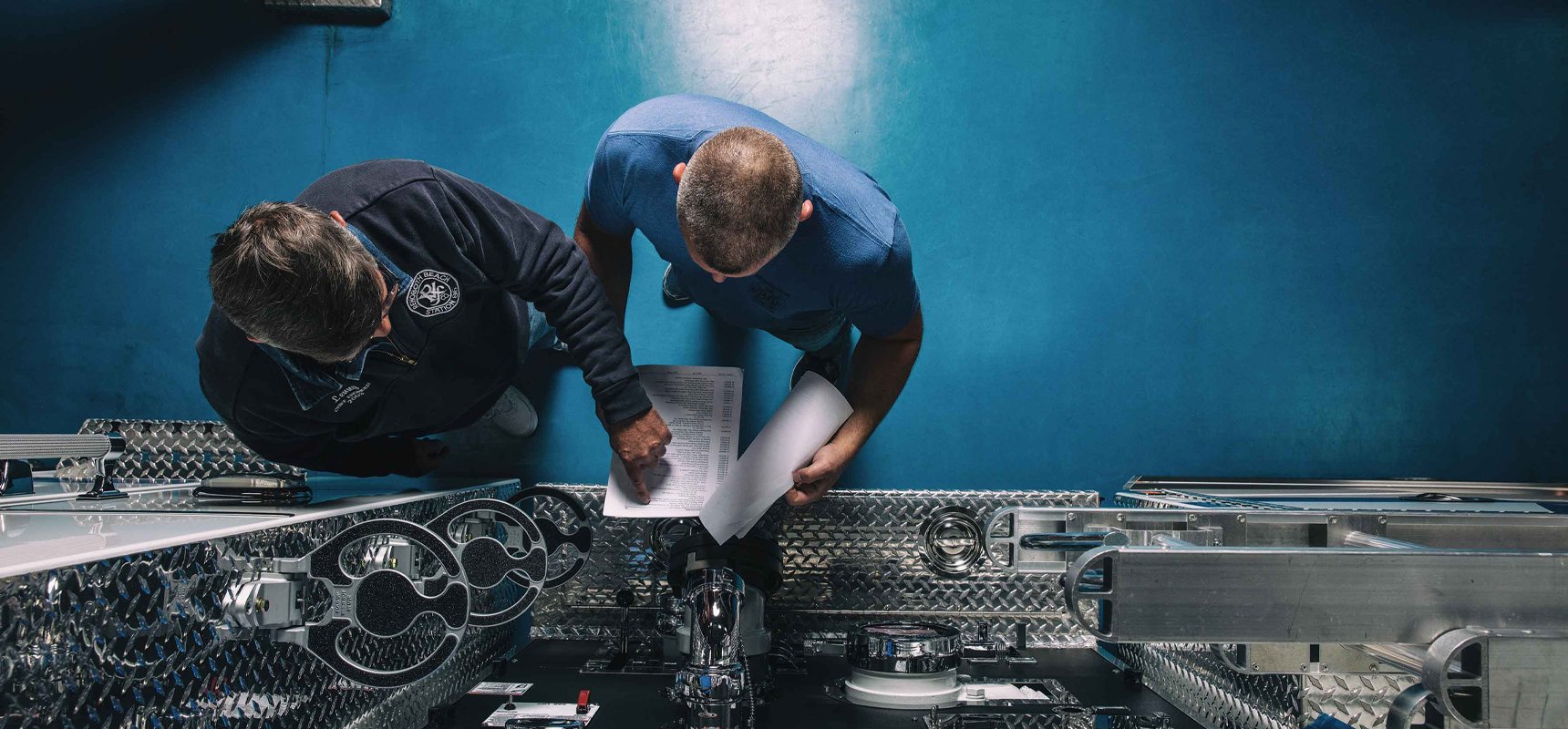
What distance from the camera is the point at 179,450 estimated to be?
229 centimetres

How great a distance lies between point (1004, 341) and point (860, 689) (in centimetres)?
114

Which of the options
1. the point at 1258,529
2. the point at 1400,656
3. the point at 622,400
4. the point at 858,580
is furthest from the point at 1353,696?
the point at 622,400

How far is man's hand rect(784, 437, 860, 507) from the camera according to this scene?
1.93 m

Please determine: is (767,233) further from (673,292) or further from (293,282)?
(673,292)

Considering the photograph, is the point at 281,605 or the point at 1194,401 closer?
the point at 281,605

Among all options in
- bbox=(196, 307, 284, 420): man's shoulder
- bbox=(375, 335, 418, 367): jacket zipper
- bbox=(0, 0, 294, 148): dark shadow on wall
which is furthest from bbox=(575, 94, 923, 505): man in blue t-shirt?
bbox=(0, 0, 294, 148): dark shadow on wall

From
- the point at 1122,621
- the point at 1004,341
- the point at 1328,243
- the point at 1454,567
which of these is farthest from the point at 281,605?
the point at 1328,243

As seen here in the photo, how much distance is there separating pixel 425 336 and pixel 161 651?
0.77 metres

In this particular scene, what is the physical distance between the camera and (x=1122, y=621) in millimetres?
953

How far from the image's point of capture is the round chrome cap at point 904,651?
178cm

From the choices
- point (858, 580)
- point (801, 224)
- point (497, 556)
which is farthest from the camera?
point (858, 580)

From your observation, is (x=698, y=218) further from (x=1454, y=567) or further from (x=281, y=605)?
(x=1454, y=567)

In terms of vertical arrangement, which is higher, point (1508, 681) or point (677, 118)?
point (677, 118)

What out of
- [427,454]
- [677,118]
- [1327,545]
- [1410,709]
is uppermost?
[677,118]
